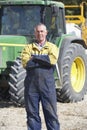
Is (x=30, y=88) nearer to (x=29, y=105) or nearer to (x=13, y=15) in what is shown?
(x=29, y=105)

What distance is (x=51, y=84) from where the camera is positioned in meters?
7.01

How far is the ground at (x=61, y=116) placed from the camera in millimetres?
8755

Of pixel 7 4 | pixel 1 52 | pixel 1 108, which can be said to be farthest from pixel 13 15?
pixel 1 108

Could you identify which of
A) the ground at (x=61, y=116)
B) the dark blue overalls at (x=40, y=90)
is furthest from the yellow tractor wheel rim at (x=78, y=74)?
the dark blue overalls at (x=40, y=90)

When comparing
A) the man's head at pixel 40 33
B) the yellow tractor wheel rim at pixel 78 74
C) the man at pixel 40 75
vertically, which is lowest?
the yellow tractor wheel rim at pixel 78 74

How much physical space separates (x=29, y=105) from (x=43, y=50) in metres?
0.77

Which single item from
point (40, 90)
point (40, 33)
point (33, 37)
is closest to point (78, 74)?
point (33, 37)

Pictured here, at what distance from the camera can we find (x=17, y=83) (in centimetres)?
1006

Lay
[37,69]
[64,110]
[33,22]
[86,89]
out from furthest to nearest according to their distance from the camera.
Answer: [86,89] < [33,22] < [64,110] < [37,69]

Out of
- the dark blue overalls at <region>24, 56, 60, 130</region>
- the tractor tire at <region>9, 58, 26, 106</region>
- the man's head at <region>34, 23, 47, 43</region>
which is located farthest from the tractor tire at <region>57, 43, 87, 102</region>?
the man's head at <region>34, 23, 47, 43</region>

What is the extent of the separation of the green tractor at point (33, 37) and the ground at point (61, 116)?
15.9 inches

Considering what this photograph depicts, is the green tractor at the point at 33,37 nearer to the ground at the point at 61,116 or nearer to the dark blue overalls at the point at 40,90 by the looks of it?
the ground at the point at 61,116

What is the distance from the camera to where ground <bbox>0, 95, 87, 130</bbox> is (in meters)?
8.75

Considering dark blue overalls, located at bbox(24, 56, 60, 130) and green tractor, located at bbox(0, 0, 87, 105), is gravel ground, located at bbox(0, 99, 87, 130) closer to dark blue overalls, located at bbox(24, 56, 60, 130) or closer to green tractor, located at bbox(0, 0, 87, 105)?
green tractor, located at bbox(0, 0, 87, 105)
